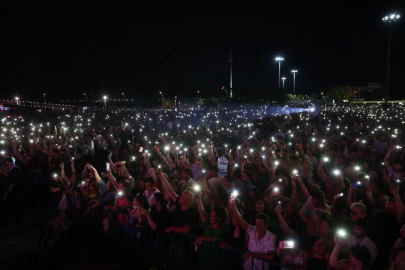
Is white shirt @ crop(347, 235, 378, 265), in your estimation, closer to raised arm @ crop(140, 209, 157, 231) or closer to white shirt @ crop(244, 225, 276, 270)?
white shirt @ crop(244, 225, 276, 270)

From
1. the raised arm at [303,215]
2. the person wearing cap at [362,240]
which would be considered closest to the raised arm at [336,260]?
the person wearing cap at [362,240]

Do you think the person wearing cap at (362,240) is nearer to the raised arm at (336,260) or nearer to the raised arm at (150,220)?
the raised arm at (336,260)

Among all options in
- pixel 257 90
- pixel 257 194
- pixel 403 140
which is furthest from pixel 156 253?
pixel 257 90

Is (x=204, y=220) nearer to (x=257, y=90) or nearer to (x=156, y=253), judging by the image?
(x=156, y=253)

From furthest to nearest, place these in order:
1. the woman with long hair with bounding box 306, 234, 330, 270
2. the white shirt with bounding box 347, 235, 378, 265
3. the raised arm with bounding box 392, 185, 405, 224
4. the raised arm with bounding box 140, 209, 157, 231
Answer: the raised arm with bounding box 140, 209, 157, 231, the raised arm with bounding box 392, 185, 405, 224, the white shirt with bounding box 347, 235, 378, 265, the woman with long hair with bounding box 306, 234, 330, 270

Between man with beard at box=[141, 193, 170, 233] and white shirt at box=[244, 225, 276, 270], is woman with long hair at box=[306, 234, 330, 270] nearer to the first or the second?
white shirt at box=[244, 225, 276, 270]

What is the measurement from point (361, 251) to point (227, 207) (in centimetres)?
213

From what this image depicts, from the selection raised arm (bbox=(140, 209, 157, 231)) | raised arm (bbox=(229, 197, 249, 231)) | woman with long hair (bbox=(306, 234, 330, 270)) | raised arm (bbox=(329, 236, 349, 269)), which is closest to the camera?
raised arm (bbox=(329, 236, 349, 269))

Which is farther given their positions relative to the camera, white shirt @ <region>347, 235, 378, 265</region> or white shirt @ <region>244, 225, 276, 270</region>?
white shirt @ <region>244, 225, 276, 270</region>

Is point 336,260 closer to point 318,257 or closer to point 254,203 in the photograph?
point 318,257

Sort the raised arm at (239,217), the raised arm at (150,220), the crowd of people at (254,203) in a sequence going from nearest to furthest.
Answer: the crowd of people at (254,203), the raised arm at (239,217), the raised arm at (150,220)

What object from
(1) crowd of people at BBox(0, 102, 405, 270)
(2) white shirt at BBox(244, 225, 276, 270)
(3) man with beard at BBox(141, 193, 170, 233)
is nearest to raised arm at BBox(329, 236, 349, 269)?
(1) crowd of people at BBox(0, 102, 405, 270)

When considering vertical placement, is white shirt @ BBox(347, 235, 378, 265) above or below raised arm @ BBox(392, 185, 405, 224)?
below

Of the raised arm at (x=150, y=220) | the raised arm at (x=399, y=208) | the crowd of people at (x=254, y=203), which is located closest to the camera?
the crowd of people at (x=254, y=203)
